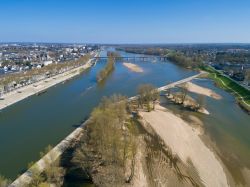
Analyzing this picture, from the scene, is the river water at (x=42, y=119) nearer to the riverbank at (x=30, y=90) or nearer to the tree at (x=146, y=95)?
the riverbank at (x=30, y=90)

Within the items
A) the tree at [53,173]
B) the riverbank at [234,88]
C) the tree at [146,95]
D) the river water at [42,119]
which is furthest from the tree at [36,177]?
the riverbank at [234,88]

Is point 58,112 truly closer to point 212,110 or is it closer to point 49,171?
point 49,171

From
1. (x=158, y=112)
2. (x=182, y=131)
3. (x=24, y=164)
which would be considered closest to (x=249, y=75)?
(x=158, y=112)

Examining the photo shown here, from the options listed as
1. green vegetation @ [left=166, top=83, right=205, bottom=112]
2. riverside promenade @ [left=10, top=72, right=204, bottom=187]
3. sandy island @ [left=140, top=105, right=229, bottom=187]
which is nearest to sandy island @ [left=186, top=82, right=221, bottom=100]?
green vegetation @ [left=166, top=83, right=205, bottom=112]

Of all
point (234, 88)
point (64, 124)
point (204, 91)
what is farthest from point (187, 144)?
point (234, 88)

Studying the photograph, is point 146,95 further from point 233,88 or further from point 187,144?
point 233,88

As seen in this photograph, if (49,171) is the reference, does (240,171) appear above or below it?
below
